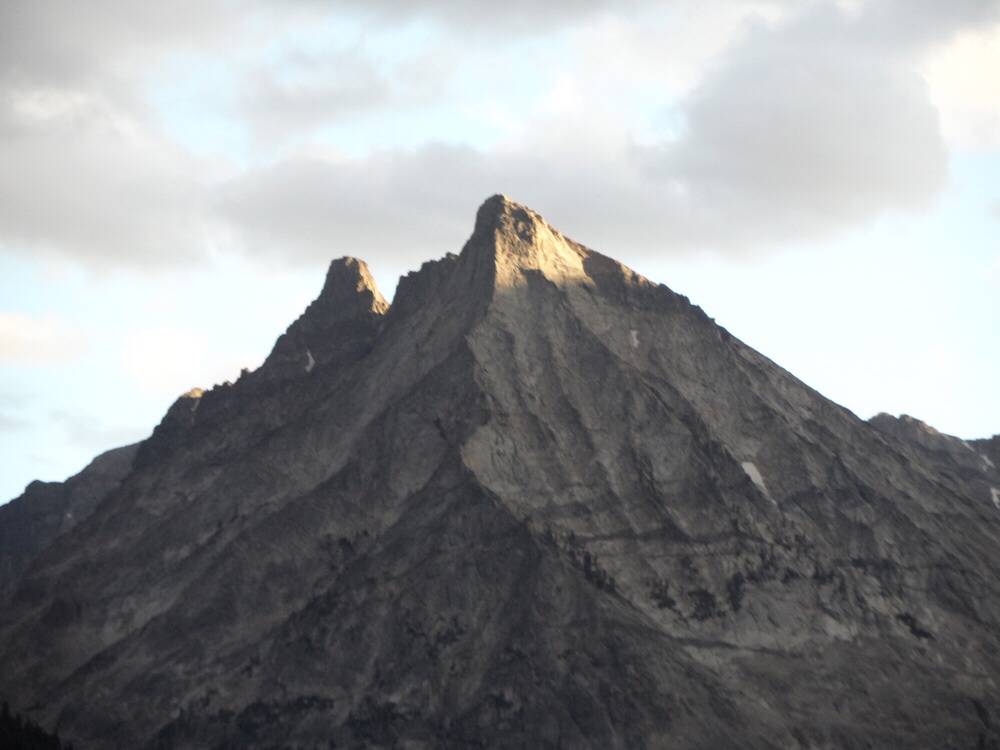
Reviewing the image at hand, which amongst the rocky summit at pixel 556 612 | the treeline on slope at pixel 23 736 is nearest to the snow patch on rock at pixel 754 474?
the rocky summit at pixel 556 612

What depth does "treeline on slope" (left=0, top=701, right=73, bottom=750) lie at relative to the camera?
506ft

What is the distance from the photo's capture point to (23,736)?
6353 inches

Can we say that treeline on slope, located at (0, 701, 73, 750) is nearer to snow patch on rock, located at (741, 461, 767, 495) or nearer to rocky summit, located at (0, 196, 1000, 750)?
rocky summit, located at (0, 196, 1000, 750)

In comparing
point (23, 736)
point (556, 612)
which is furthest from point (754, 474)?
point (23, 736)

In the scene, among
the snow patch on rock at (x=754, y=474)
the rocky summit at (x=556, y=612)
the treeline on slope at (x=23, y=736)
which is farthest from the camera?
the snow patch on rock at (x=754, y=474)

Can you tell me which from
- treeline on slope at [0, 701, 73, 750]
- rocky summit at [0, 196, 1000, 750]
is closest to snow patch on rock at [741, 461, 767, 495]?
rocky summit at [0, 196, 1000, 750]

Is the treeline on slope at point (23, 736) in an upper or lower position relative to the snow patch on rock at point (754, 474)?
lower

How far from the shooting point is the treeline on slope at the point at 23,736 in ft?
506

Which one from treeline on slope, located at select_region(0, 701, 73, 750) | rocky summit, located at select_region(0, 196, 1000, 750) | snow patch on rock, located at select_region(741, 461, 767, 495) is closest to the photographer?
treeline on slope, located at select_region(0, 701, 73, 750)

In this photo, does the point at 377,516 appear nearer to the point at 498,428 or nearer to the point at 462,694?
the point at 498,428

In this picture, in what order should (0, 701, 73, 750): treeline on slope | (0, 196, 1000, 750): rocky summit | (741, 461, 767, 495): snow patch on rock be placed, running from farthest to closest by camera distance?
(741, 461, 767, 495): snow patch on rock, (0, 196, 1000, 750): rocky summit, (0, 701, 73, 750): treeline on slope

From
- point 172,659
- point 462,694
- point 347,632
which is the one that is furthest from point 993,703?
point 172,659

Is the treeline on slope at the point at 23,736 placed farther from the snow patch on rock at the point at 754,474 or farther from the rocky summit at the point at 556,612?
the snow patch on rock at the point at 754,474

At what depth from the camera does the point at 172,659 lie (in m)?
184
